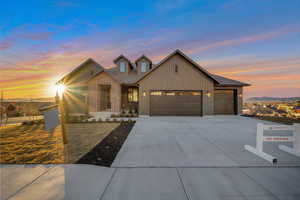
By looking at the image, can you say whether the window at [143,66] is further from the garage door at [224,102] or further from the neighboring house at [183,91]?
the garage door at [224,102]

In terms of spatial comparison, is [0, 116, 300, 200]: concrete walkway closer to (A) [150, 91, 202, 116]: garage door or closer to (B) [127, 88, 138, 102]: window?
(A) [150, 91, 202, 116]: garage door

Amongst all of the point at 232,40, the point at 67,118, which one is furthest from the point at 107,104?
the point at 232,40

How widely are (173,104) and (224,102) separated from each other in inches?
237

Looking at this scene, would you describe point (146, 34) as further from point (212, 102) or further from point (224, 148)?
point (224, 148)

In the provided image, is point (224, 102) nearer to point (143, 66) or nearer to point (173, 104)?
point (173, 104)

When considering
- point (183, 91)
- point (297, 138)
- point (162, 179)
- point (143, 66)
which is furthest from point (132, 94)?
point (297, 138)

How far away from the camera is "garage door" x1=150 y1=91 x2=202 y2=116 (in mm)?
11656

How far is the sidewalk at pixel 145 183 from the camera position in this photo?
6.50 ft

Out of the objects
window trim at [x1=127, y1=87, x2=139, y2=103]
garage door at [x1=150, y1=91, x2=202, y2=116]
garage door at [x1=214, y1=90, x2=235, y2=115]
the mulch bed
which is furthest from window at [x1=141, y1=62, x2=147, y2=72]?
the mulch bed

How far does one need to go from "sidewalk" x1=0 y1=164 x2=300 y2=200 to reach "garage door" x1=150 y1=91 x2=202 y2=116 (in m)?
8.86

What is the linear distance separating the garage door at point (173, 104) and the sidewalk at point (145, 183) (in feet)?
29.1

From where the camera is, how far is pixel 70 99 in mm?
14664

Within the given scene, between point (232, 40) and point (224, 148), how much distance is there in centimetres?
1361

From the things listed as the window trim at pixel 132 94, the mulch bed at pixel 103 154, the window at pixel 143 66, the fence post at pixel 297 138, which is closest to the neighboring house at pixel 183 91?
the window trim at pixel 132 94
